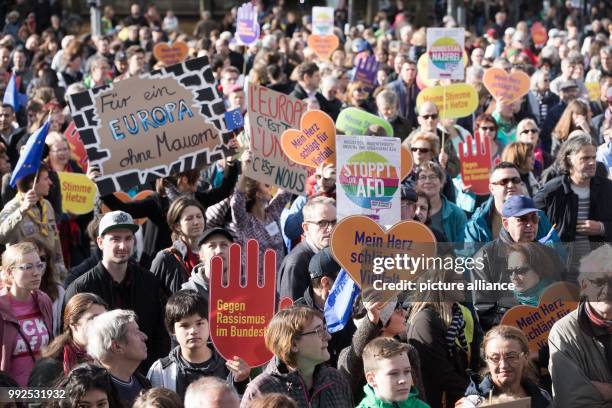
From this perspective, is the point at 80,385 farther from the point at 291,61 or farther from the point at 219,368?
the point at 291,61

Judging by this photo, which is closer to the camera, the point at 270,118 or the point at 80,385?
the point at 80,385

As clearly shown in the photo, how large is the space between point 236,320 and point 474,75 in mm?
8586

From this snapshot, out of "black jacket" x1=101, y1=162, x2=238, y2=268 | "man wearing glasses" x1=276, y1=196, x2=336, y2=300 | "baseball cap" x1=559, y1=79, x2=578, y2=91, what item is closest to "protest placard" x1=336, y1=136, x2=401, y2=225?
"man wearing glasses" x1=276, y1=196, x2=336, y2=300

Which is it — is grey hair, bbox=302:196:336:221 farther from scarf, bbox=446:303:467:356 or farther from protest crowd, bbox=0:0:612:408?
scarf, bbox=446:303:467:356

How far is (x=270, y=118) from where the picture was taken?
375 inches

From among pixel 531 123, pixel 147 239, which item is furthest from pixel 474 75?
pixel 147 239

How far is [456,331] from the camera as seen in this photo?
6.50 meters

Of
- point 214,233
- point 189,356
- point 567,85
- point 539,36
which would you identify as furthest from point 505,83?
point 539,36

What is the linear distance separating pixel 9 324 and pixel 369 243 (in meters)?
1.88

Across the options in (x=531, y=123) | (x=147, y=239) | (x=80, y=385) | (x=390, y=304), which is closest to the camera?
(x=80, y=385)

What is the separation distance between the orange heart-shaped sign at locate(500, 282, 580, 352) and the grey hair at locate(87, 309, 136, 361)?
72.7 inches

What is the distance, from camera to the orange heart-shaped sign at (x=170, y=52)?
18.3 metres

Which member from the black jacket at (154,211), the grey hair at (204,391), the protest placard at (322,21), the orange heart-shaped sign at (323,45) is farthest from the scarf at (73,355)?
the protest placard at (322,21)

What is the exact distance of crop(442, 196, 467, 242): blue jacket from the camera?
28.8 ft
